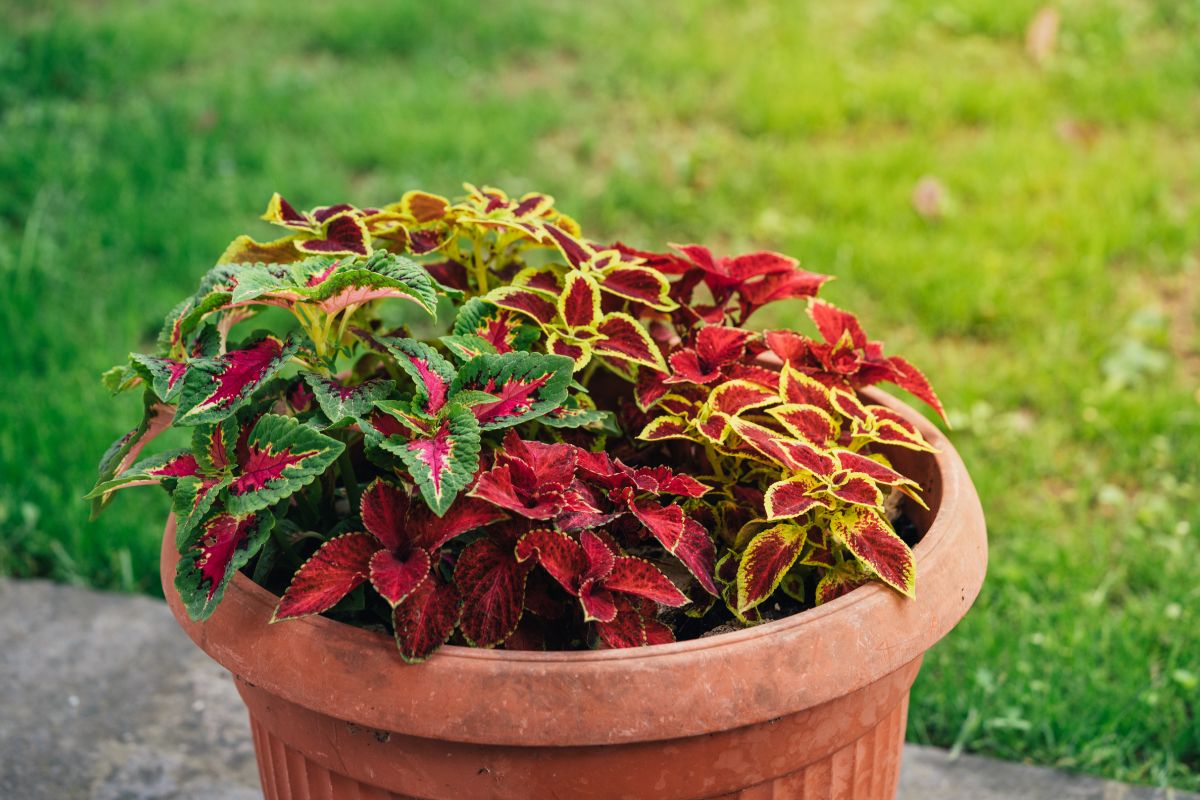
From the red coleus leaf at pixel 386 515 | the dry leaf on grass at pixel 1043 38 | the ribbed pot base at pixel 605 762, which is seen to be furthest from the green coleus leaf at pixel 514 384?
the dry leaf on grass at pixel 1043 38

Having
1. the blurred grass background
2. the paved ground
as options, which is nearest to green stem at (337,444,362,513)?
the paved ground

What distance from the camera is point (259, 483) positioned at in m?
1.21

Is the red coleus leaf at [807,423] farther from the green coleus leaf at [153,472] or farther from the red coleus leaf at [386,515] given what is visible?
the green coleus leaf at [153,472]

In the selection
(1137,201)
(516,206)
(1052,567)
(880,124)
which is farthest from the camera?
(880,124)

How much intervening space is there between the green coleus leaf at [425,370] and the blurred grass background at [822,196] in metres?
1.16

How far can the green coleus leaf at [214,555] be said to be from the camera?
3.95 feet

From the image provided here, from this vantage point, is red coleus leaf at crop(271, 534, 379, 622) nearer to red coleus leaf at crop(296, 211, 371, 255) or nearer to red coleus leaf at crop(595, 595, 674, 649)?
red coleus leaf at crop(595, 595, 674, 649)

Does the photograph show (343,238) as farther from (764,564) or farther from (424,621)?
(764,564)

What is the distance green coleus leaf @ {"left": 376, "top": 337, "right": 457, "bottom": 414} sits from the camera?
49.6 inches

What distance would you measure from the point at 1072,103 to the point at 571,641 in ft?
10.2

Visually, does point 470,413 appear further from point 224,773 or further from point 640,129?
point 640,129

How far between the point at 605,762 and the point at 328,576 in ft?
1.01

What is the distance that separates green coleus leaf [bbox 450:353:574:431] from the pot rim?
9.2 inches

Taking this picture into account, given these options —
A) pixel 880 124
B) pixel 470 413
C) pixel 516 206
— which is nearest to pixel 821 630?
pixel 470 413
